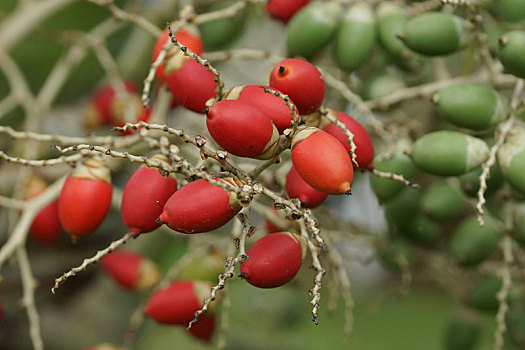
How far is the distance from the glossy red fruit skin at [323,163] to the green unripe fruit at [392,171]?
0.89 feet

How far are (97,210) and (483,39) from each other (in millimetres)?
685

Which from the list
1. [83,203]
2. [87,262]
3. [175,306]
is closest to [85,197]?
[83,203]

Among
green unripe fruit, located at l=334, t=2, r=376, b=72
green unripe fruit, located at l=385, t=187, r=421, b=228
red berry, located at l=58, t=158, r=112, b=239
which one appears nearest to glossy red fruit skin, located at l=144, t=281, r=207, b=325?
red berry, located at l=58, t=158, r=112, b=239

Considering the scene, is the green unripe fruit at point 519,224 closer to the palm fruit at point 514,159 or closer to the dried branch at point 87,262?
the palm fruit at point 514,159

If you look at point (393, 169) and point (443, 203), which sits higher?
point (393, 169)

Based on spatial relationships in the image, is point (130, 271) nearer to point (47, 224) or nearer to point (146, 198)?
point (47, 224)

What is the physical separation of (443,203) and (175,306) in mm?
536

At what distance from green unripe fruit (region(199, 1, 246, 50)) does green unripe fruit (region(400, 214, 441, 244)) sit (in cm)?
58

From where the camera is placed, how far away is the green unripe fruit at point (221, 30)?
1.28 m

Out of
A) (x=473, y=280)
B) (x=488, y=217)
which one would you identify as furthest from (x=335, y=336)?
(x=488, y=217)

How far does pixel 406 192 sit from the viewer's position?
1.12 meters

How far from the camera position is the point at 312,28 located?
1.06 m

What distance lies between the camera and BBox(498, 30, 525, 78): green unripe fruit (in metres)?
0.83

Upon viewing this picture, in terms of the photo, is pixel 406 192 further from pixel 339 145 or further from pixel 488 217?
pixel 339 145
